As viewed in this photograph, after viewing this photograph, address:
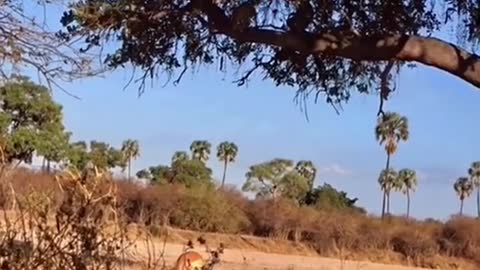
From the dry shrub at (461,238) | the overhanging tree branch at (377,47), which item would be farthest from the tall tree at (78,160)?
the dry shrub at (461,238)

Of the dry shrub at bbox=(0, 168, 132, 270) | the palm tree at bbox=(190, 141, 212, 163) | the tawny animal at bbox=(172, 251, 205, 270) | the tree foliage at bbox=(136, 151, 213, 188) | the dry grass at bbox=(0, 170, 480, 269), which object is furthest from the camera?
the palm tree at bbox=(190, 141, 212, 163)

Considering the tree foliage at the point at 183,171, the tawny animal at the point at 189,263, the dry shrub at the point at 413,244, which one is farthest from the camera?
the tree foliage at the point at 183,171

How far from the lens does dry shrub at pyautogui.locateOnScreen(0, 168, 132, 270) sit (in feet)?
14.6

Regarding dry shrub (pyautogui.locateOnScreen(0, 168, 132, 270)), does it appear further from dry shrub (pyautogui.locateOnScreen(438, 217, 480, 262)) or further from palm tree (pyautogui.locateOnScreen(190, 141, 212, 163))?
palm tree (pyautogui.locateOnScreen(190, 141, 212, 163))

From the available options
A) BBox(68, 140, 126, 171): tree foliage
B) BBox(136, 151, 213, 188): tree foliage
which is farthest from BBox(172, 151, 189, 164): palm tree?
BBox(68, 140, 126, 171): tree foliage

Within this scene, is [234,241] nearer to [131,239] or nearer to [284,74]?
[284,74]

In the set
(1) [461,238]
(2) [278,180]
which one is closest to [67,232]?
(1) [461,238]

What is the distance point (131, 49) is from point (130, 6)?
0.81 meters

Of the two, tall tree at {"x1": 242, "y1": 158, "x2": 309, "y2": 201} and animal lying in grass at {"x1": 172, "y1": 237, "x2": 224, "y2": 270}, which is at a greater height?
tall tree at {"x1": 242, "y1": 158, "x2": 309, "y2": 201}

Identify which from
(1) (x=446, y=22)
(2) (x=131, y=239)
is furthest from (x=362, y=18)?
(2) (x=131, y=239)

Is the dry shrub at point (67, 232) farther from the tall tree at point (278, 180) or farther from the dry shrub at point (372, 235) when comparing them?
the tall tree at point (278, 180)

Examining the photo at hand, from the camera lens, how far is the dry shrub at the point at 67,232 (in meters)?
4.45

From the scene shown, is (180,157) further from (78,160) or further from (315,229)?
(78,160)

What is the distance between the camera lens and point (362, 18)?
1129cm
